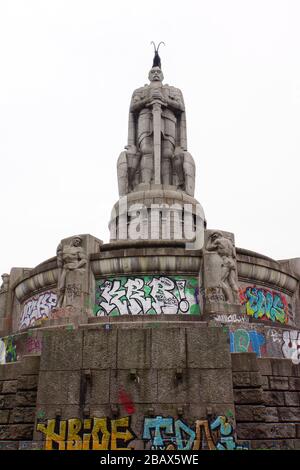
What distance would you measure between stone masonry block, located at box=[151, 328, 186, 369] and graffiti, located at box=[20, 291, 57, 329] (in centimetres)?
730

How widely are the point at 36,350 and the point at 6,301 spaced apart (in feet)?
19.5

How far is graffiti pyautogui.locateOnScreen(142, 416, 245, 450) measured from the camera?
897 centimetres

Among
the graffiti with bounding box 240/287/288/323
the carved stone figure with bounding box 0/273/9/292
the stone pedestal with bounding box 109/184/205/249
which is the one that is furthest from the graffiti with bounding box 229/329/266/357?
the carved stone figure with bounding box 0/273/9/292

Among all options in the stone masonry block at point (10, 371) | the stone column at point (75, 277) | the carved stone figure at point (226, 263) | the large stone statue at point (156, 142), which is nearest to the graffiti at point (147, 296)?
the stone column at point (75, 277)

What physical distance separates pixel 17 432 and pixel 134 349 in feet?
9.12

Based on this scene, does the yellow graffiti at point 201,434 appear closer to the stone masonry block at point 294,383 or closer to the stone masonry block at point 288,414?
the stone masonry block at point 288,414

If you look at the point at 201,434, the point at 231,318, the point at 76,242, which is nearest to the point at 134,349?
the point at 201,434

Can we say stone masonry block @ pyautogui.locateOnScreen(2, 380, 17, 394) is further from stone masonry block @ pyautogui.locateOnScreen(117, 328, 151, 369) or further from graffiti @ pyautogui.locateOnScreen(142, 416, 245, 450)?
graffiti @ pyautogui.locateOnScreen(142, 416, 245, 450)

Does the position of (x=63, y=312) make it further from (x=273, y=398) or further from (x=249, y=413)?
(x=249, y=413)

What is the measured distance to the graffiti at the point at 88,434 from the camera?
29.8ft

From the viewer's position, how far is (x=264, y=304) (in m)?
16.7

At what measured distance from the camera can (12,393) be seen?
10984mm
